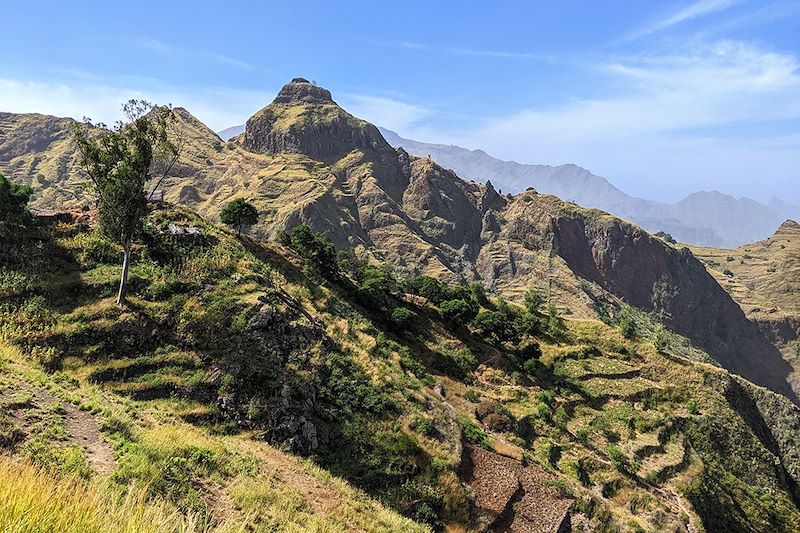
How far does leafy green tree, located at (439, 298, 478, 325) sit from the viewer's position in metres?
58.3

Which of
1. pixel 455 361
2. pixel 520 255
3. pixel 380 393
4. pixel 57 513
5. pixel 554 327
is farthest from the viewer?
pixel 520 255

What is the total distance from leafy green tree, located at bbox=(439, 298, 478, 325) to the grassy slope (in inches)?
90.4

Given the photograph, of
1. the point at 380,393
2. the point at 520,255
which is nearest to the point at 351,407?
the point at 380,393

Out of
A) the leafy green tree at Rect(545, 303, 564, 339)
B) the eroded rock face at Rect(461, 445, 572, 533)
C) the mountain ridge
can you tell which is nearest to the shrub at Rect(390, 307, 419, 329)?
the mountain ridge

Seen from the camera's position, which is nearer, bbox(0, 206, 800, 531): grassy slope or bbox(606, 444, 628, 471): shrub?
bbox(0, 206, 800, 531): grassy slope

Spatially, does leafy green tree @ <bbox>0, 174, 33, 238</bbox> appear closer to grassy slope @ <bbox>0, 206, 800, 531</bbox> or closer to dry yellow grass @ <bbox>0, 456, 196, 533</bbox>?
grassy slope @ <bbox>0, 206, 800, 531</bbox>

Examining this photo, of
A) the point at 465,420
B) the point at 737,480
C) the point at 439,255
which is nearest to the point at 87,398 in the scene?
the point at 465,420

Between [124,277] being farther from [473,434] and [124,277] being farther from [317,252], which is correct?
[473,434]

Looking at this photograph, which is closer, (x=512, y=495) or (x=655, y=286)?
(x=512, y=495)

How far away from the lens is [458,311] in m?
58.3

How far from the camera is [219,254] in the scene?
1592 inches

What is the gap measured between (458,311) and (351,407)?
2919 centimetres

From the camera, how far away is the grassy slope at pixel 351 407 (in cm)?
1819

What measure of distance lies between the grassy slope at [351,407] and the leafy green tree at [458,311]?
7.53ft
